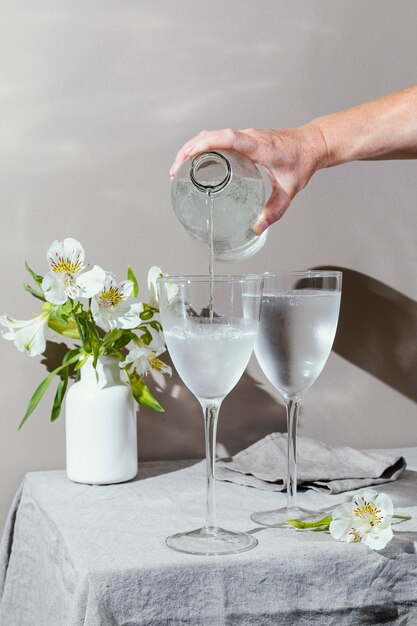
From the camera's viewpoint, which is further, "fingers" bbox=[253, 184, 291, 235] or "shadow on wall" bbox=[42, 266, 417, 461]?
"shadow on wall" bbox=[42, 266, 417, 461]

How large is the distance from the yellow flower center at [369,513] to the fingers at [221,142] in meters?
0.44

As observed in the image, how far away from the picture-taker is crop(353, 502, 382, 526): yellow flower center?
33.0 inches

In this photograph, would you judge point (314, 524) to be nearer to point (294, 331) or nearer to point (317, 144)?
point (294, 331)

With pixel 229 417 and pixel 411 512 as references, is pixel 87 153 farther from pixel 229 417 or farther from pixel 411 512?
pixel 411 512

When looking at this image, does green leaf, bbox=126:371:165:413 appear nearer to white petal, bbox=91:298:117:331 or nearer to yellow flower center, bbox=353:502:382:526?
white petal, bbox=91:298:117:331

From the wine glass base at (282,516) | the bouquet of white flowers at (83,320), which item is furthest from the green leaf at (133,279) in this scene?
the wine glass base at (282,516)

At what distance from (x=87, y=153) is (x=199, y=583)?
0.67 meters

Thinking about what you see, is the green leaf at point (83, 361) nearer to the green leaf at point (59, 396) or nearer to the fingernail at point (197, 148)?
the green leaf at point (59, 396)

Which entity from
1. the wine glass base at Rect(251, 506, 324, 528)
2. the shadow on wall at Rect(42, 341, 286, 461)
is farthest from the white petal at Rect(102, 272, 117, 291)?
the wine glass base at Rect(251, 506, 324, 528)

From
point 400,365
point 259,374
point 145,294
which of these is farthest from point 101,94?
point 400,365

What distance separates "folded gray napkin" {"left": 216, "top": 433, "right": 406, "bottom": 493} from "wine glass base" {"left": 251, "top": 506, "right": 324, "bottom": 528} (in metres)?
0.11

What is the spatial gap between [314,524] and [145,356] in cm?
34

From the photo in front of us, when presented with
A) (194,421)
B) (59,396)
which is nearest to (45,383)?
(59,396)

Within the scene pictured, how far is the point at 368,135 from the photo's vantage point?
1155mm
